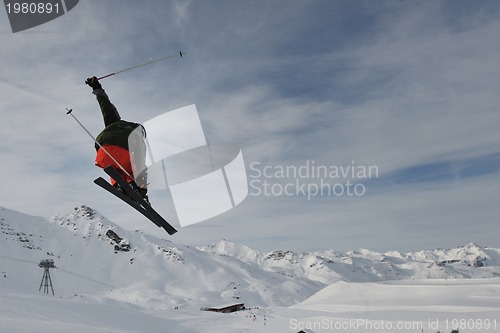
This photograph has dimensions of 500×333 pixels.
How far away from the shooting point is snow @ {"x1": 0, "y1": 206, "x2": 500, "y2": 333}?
65.8ft

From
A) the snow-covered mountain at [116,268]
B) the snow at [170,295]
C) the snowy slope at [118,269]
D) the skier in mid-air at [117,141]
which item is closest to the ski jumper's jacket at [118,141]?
the skier in mid-air at [117,141]

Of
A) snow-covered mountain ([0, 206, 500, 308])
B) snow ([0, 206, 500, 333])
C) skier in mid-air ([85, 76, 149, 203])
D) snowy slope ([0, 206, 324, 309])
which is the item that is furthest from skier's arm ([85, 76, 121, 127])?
snow-covered mountain ([0, 206, 500, 308])

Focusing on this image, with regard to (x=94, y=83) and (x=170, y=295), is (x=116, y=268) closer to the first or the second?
(x=170, y=295)

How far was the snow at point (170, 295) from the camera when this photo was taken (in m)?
20.0

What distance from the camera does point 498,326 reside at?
24.7m

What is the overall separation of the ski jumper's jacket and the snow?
6140 millimetres

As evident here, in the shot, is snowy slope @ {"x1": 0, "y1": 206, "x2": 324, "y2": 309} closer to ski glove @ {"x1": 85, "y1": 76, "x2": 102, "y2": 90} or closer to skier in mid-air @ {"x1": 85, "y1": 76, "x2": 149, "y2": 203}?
skier in mid-air @ {"x1": 85, "y1": 76, "x2": 149, "y2": 203}

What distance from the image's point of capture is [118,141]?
3.96m

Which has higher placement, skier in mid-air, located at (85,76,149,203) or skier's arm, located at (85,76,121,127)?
skier's arm, located at (85,76,121,127)

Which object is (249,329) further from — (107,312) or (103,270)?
(103,270)

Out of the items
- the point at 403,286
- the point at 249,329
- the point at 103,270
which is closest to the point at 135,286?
the point at 103,270

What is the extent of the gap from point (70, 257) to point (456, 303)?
6507 inches

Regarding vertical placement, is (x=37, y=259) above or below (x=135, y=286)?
above

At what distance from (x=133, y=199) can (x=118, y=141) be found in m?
0.81
